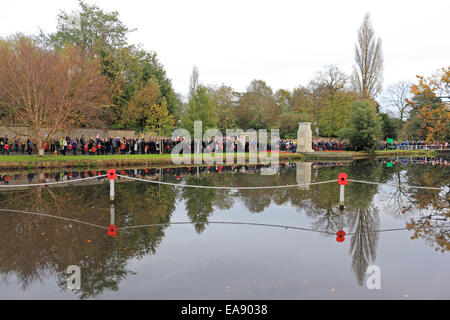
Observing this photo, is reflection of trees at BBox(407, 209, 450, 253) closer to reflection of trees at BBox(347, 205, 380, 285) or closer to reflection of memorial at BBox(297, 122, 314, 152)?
reflection of trees at BBox(347, 205, 380, 285)

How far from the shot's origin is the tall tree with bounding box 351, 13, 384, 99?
152 feet

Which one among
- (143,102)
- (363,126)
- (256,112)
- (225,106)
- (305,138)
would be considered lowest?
(305,138)

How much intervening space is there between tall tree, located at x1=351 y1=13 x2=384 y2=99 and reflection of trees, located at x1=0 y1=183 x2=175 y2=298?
1706 inches

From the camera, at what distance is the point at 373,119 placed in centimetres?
3891

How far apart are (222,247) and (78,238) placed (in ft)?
9.77

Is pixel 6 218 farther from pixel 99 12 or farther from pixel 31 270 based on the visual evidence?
pixel 99 12

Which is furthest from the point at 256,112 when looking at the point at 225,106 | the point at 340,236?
the point at 340,236

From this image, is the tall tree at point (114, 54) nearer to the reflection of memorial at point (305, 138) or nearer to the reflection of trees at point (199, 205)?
the reflection of memorial at point (305, 138)

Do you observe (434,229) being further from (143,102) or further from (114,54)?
(114,54)

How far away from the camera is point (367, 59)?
46.8 meters

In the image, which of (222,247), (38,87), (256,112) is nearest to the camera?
(222,247)

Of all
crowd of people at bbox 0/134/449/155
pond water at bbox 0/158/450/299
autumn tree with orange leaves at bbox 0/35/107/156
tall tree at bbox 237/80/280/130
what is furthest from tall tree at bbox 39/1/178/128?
pond water at bbox 0/158/450/299

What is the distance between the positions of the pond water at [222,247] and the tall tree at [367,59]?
39.4 metres
